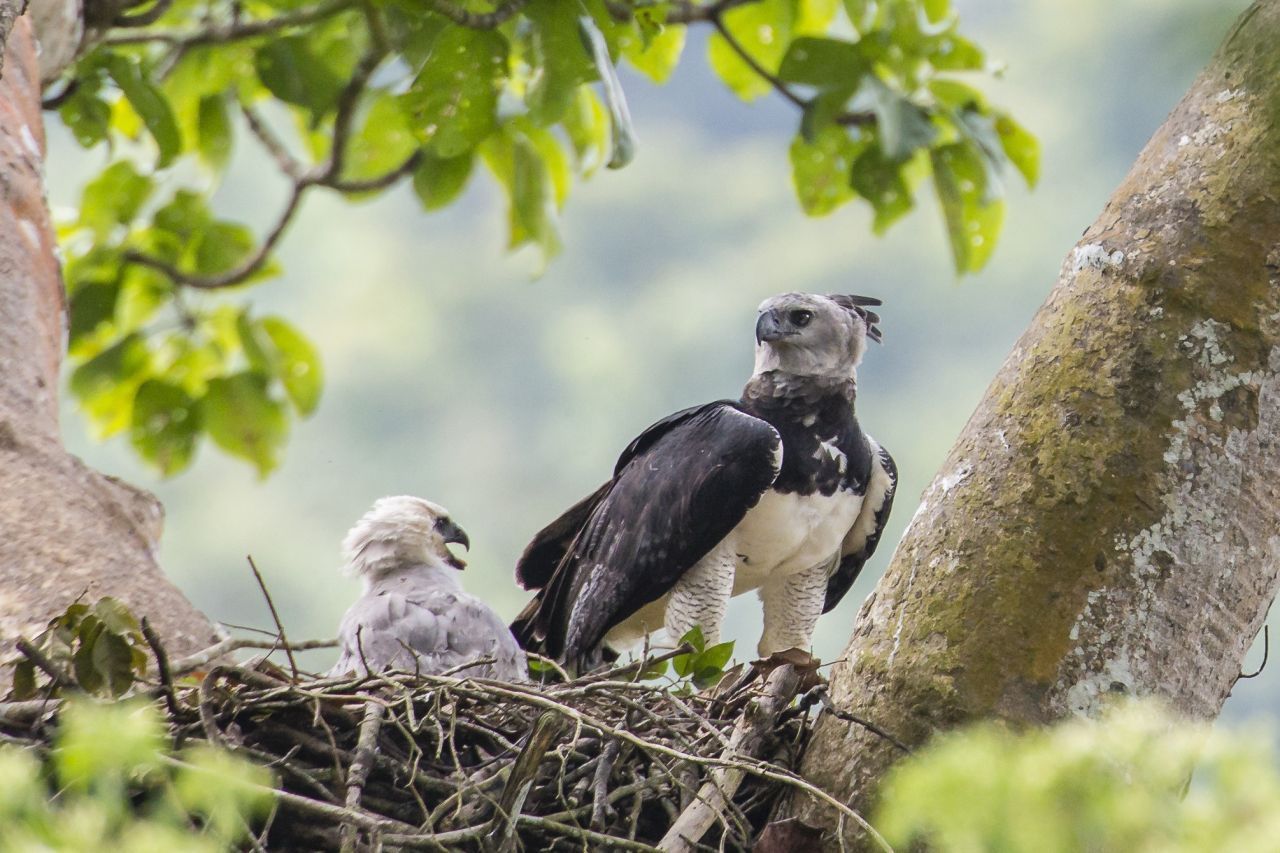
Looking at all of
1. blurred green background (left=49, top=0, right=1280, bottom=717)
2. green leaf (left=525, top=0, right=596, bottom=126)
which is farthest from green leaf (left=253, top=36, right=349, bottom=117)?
blurred green background (left=49, top=0, right=1280, bottom=717)

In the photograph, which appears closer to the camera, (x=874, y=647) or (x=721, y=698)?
(x=874, y=647)

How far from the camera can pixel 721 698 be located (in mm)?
2791

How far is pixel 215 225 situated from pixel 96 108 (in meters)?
0.85

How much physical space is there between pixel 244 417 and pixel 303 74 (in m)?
1.26

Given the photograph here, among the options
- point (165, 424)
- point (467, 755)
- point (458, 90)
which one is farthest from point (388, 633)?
point (165, 424)

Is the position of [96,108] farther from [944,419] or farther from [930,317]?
[930,317]

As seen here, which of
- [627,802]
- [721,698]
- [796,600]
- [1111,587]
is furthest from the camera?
[796,600]

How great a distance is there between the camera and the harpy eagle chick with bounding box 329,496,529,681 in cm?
347

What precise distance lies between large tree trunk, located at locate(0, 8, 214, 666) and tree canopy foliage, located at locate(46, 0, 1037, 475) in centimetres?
55

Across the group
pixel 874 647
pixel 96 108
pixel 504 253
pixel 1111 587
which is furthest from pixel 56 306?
pixel 1111 587

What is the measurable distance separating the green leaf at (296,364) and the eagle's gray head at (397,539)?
132 cm

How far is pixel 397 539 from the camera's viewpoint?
403cm

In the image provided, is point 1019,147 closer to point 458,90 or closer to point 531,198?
point 531,198

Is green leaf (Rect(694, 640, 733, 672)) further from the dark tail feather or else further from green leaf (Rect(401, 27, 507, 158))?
green leaf (Rect(401, 27, 507, 158))
